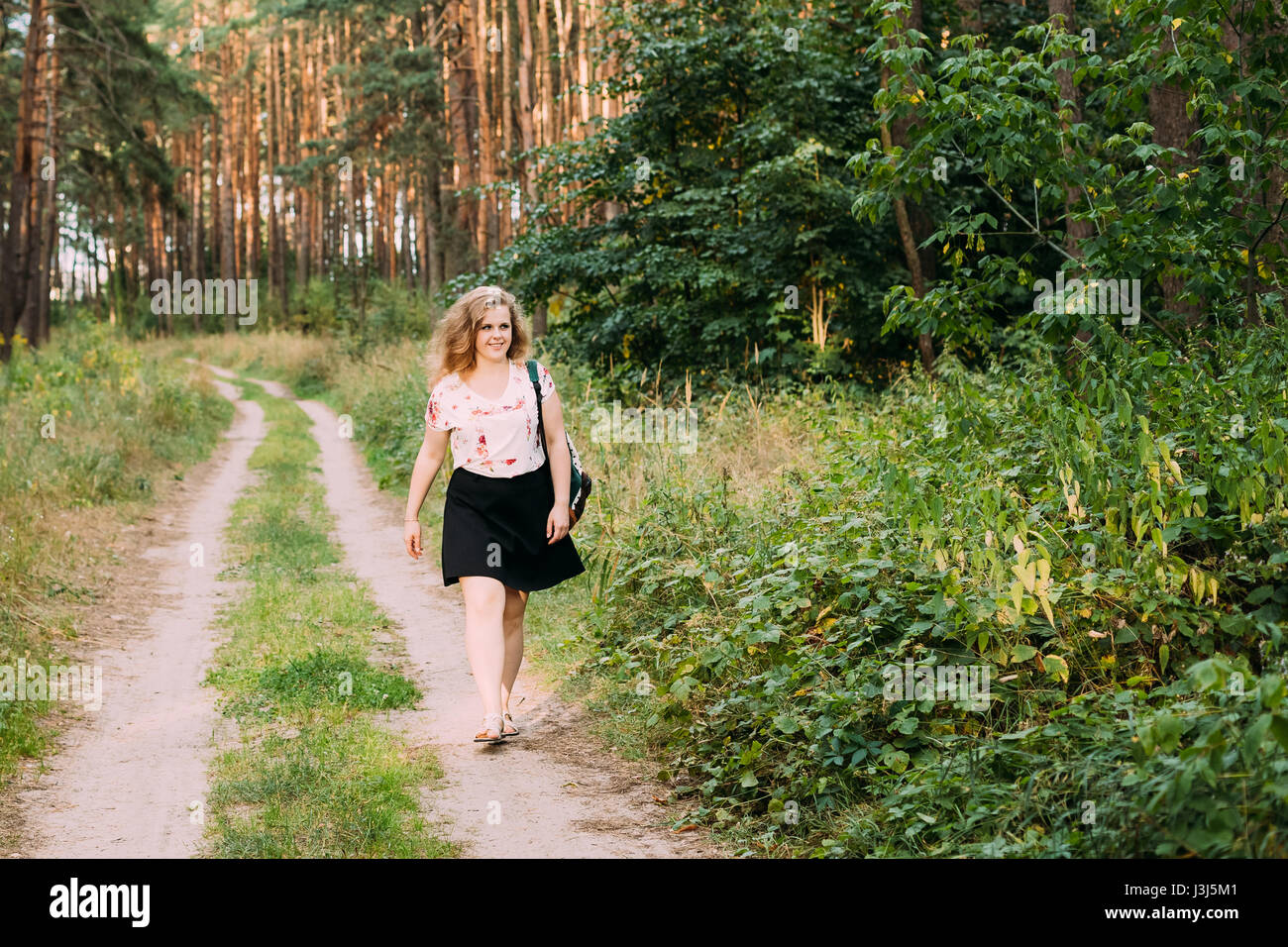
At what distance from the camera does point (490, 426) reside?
5.18m

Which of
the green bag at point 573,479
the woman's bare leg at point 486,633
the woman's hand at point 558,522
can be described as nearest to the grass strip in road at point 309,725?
the woman's bare leg at point 486,633

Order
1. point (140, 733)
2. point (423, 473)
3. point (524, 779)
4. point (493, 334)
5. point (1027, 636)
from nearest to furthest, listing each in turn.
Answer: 1. point (1027, 636)
2. point (524, 779)
3. point (493, 334)
4. point (423, 473)
5. point (140, 733)

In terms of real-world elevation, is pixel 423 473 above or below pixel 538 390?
below

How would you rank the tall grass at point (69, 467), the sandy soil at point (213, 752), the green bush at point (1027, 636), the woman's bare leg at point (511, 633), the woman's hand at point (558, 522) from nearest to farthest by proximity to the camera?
the green bush at point (1027, 636) → the sandy soil at point (213, 752) → the woman's hand at point (558, 522) → the woman's bare leg at point (511, 633) → the tall grass at point (69, 467)

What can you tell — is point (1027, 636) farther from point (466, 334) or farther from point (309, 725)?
point (309, 725)

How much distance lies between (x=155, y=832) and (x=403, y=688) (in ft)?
6.54

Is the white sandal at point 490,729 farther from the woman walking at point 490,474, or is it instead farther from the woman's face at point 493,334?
the woman's face at point 493,334

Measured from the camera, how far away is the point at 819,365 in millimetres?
12305

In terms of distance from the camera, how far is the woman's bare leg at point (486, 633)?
523 centimetres

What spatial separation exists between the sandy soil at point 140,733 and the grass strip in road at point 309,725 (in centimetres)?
16

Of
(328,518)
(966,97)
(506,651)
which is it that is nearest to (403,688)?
(506,651)

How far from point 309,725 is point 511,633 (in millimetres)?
1146

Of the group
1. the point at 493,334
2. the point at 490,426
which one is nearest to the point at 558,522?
the point at 490,426

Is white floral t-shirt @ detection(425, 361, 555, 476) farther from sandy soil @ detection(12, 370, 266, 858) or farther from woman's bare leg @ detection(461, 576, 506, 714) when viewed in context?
sandy soil @ detection(12, 370, 266, 858)
